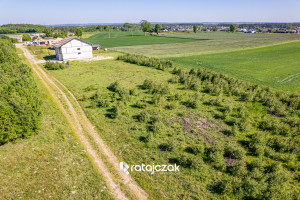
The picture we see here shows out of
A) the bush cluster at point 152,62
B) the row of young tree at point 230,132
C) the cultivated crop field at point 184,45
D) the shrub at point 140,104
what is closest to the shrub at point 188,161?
the row of young tree at point 230,132

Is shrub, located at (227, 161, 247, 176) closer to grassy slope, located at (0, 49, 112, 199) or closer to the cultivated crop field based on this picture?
grassy slope, located at (0, 49, 112, 199)

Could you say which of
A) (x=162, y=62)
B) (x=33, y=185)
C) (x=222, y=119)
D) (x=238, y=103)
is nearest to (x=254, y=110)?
(x=238, y=103)

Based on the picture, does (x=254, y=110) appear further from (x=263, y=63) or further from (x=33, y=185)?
(x=263, y=63)

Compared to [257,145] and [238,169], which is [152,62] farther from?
[238,169]

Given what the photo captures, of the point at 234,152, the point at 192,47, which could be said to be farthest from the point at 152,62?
the point at 192,47

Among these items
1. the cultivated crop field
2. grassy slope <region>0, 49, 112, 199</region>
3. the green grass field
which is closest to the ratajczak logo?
grassy slope <region>0, 49, 112, 199</region>
